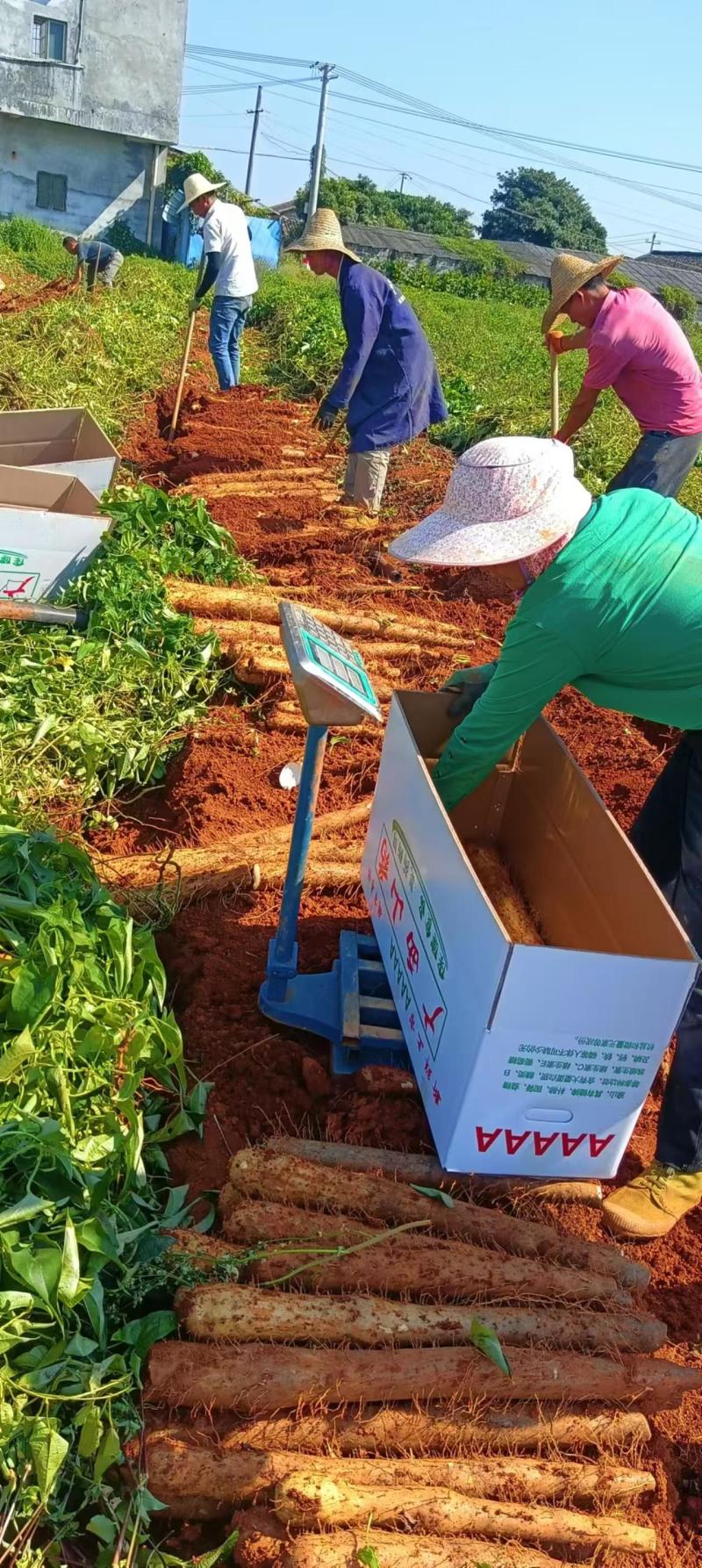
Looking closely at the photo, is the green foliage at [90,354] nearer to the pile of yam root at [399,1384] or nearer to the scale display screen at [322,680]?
the scale display screen at [322,680]

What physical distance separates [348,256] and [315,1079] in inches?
208

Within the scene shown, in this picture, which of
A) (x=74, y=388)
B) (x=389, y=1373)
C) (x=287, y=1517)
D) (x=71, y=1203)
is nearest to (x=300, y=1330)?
(x=389, y=1373)

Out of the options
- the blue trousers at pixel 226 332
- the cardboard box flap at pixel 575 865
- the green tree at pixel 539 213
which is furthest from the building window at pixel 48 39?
the green tree at pixel 539 213

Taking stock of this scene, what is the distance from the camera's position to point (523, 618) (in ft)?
7.54

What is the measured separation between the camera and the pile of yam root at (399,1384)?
1774mm

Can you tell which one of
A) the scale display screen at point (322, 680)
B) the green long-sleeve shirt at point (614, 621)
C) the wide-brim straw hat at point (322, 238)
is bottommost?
the scale display screen at point (322, 680)

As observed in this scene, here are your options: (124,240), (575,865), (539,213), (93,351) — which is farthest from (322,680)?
(539,213)

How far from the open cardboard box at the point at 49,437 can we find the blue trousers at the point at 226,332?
374 centimetres

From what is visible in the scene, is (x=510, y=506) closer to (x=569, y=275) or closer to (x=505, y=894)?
(x=505, y=894)

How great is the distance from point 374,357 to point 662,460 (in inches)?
83.7

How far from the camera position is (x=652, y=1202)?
2572 millimetres

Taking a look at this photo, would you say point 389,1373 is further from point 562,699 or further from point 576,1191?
point 562,699

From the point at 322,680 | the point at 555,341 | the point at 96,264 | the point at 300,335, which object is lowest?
the point at 300,335

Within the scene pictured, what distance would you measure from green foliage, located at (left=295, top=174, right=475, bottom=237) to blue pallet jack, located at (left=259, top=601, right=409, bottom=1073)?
52184mm
